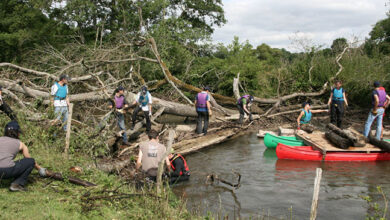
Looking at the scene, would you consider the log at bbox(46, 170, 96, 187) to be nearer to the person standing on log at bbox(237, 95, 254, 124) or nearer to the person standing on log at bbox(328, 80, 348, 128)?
the person standing on log at bbox(237, 95, 254, 124)

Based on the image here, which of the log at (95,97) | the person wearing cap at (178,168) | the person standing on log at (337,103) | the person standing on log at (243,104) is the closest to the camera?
the person wearing cap at (178,168)

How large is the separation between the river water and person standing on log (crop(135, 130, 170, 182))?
0.85 meters

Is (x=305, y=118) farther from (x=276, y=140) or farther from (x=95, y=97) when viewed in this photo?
(x=95, y=97)

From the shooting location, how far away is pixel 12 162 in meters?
5.47

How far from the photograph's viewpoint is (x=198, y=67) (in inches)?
801

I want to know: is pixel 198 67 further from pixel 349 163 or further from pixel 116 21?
pixel 349 163

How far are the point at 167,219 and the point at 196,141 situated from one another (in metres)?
6.79

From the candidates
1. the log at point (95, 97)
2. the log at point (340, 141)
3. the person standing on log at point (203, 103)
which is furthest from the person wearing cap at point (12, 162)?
the log at point (340, 141)

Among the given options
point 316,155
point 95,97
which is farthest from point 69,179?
point 316,155

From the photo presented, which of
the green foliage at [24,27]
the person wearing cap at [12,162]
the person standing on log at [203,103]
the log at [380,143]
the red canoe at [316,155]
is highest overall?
the green foliage at [24,27]

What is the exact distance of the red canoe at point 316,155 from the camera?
10.2 meters

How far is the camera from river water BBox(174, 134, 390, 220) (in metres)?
6.75

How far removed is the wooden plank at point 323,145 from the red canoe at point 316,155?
0.12 meters

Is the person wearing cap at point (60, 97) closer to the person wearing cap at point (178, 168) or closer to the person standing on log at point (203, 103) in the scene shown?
the person wearing cap at point (178, 168)
